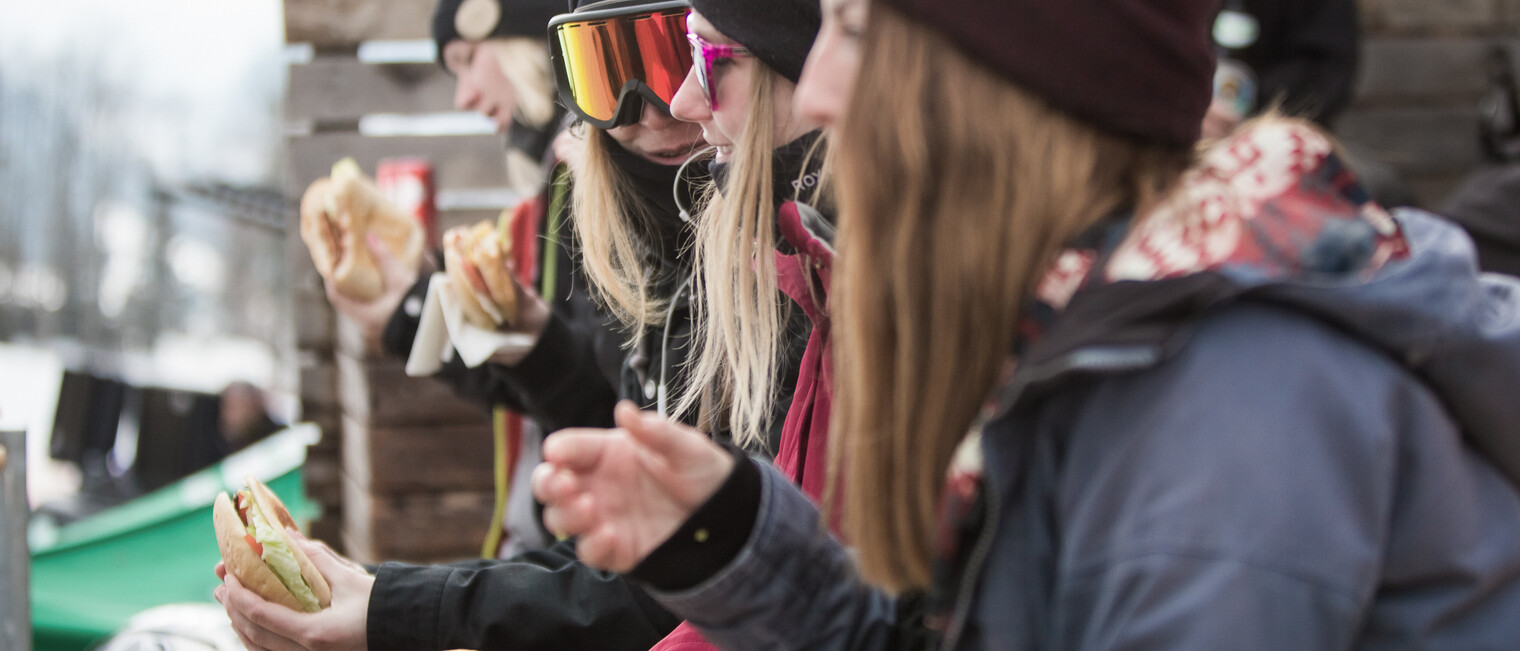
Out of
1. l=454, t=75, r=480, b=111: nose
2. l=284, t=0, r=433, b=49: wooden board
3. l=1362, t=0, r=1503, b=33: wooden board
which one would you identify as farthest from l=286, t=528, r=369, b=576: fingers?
l=1362, t=0, r=1503, b=33: wooden board

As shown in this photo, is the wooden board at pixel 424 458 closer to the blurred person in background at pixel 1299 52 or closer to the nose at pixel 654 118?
the nose at pixel 654 118

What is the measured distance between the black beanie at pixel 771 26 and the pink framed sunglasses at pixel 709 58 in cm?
2

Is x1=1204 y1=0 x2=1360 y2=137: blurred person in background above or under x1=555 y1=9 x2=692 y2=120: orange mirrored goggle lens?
under

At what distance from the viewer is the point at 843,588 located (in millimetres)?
1185

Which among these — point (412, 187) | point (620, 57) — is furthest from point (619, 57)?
point (412, 187)

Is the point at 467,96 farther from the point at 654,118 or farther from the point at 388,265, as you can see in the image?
the point at 654,118

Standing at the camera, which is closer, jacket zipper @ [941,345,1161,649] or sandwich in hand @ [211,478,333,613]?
jacket zipper @ [941,345,1161,649]

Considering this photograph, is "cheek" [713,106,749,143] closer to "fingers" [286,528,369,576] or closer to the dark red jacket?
the dark red jacket

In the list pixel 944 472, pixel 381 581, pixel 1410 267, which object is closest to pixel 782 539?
pixel 944 472

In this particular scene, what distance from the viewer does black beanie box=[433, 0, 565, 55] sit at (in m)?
3.00

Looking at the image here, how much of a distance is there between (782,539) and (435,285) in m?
1.63

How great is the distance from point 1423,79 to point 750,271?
3772 mm

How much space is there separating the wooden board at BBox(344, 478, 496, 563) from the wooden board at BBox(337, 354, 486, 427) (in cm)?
23

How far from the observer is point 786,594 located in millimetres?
1142
